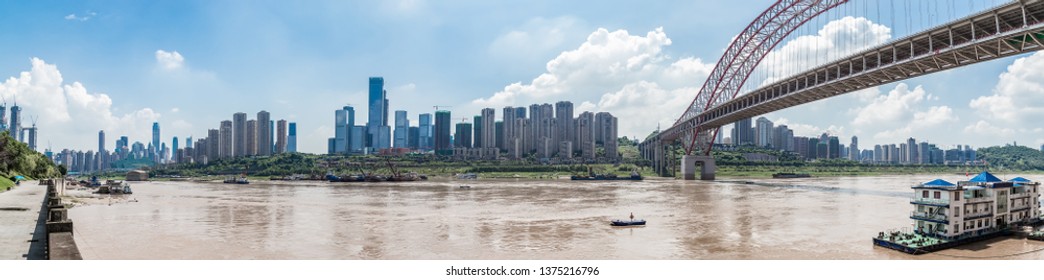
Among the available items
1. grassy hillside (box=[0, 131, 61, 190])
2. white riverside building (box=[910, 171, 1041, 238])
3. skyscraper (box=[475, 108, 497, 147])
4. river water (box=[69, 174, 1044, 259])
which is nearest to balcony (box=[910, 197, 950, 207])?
white riverside building (box=[910, 171, 1041, 238])

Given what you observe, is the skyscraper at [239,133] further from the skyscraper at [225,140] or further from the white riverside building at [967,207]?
the white riverside building at [967,207]

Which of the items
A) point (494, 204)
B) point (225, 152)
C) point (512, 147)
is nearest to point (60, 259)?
point (494, 204)

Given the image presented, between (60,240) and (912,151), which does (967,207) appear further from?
(912,151)

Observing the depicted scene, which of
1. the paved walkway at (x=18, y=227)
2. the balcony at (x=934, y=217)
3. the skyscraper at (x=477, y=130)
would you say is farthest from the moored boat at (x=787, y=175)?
the paved walkway at (x=18, y=227)

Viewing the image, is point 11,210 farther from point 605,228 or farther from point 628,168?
point 628,168

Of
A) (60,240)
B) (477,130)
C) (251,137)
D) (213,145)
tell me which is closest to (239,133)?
(251,137)
